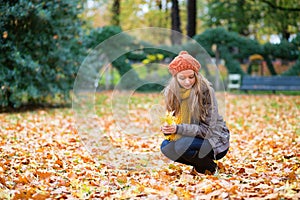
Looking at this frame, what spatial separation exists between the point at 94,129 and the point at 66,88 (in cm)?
379

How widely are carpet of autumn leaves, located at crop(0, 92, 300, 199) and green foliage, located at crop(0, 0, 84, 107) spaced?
1.76 m

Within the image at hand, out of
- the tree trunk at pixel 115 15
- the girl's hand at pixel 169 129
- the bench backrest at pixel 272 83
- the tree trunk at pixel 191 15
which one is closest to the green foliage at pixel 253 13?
the tree trunk at pixel 191 15

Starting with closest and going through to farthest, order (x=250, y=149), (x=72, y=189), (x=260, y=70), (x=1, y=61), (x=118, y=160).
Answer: (x=72, y=189) < (x=118, y=160) < (x=250, y=149) < (x=1, y=61) < (x=260, y=70)

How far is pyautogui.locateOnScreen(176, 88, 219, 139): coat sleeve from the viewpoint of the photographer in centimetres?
425

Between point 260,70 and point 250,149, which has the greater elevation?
point 260,70

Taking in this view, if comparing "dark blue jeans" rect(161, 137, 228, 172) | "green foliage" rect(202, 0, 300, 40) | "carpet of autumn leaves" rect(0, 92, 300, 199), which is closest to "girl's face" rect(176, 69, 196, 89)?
"dark blue jeans" rect(161, 137, 228, 172)

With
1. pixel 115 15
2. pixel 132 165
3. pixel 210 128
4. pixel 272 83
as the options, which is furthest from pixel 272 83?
pixel 115 15

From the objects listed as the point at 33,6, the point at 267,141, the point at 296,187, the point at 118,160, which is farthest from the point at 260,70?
the point at 296,187

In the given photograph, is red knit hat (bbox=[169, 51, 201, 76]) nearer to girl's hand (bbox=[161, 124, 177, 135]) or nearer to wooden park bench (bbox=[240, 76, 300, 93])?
girl's hand (bbox=[161, 124, 177, 135])

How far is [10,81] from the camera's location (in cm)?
1123

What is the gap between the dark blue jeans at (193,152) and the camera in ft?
14.2

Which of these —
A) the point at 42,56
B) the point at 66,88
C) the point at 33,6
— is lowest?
the point at 66,88

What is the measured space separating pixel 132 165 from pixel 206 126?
4.54ft

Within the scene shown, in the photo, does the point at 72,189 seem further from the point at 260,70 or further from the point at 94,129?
the point at 260,70
